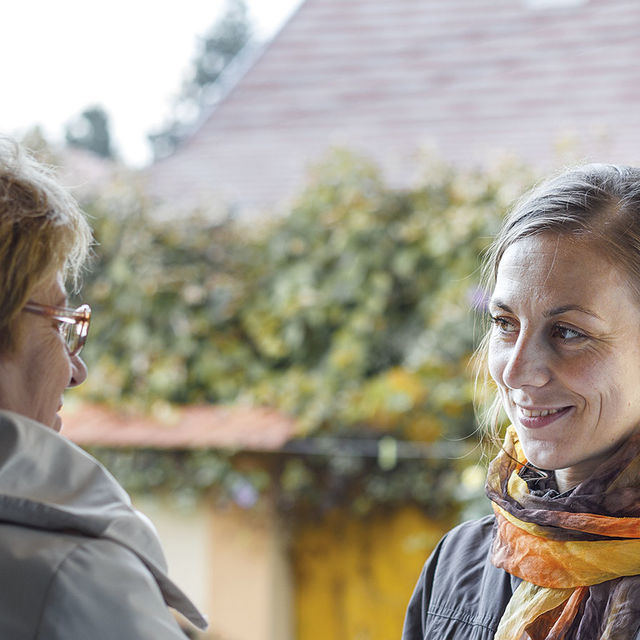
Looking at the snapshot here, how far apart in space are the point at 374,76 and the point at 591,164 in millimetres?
4683

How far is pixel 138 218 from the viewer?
13.3ft

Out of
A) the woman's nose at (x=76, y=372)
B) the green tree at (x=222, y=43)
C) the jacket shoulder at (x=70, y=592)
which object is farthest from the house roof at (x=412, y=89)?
the green tree at (x=222, y=43)

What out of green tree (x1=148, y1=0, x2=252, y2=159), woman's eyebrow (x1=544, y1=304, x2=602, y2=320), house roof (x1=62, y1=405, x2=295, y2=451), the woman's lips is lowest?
house roof (x1=62, y1=405, x2=295, y2=451)

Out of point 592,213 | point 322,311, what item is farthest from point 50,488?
point 322,311

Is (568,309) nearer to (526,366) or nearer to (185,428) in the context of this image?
Answer: (526,366)

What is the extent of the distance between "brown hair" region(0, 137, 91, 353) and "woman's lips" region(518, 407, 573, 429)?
67 cm

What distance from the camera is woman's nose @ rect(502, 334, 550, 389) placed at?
120 centimetres

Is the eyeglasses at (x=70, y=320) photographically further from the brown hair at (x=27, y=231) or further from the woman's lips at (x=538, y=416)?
the woman's lips at (x=538, y=416)

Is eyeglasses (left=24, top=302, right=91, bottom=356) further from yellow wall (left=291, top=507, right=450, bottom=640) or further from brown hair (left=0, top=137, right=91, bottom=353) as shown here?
yellow wall (left=291, top=507, right=450, bottom=640)

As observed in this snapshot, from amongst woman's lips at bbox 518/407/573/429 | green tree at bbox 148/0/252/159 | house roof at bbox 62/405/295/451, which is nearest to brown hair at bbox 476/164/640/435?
woman's lips at bbox 518/407/573/429

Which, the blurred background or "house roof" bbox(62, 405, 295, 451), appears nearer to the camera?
the blurred background

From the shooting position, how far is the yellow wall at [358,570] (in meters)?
3.50

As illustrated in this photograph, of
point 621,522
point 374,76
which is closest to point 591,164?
point 621,522

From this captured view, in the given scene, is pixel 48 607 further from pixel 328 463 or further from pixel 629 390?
pixel 328 463
